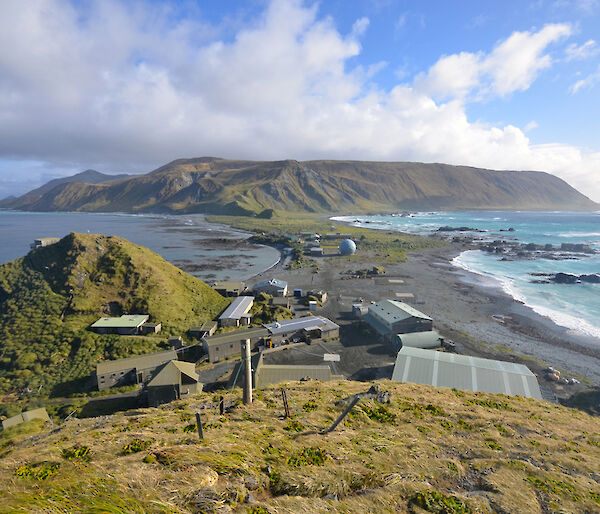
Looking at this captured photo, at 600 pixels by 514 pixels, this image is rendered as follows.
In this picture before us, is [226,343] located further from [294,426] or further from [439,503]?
[439,503]

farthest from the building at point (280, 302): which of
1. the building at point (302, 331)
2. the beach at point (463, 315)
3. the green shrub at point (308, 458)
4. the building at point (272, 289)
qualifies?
the green shrub at point (308, 458)

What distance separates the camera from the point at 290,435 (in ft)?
45.6

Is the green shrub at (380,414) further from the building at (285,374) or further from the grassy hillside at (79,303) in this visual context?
the grassy hillside at (79,303)

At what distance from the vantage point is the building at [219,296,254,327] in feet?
163

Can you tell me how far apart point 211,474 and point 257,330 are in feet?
116

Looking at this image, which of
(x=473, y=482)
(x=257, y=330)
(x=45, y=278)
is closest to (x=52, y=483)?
(x=473, y=482)

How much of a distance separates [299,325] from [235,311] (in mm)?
13140

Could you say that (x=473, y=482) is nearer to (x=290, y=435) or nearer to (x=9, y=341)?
(x=290, y=435)

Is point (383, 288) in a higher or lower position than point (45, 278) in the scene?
lower

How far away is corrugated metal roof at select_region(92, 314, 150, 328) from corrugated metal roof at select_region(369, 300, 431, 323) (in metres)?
37.5

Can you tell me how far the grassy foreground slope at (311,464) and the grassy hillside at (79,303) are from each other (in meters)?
27.2

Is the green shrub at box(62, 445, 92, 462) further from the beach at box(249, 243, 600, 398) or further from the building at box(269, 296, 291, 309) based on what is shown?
the building at box(269, 296, 291, 309)

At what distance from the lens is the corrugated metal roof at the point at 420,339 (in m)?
42.1

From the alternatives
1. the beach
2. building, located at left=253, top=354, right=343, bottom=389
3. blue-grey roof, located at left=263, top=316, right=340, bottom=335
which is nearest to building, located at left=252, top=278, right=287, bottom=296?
the beach
